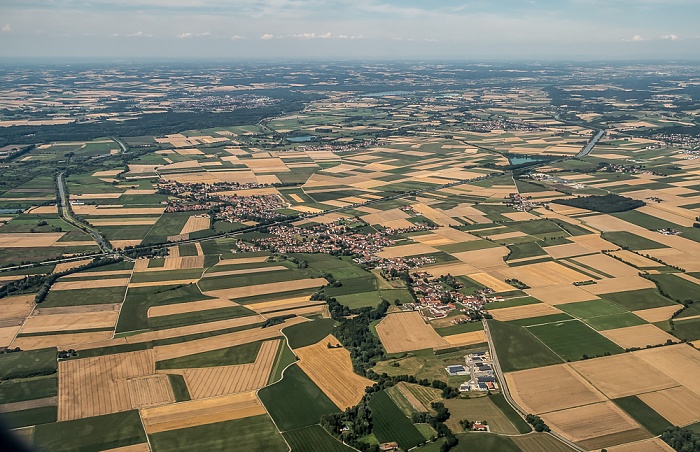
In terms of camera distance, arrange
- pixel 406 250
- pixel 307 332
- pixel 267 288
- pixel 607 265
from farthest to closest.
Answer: pixel 406 250, pixel 607 265, pixel 267 288, pixel 307 332

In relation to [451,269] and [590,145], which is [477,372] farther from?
[590,145]

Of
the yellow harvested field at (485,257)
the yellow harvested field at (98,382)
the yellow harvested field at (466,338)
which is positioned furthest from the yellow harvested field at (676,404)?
the yellow harvested field at (98,382)

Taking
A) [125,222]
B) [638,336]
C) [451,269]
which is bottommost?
[125,222]

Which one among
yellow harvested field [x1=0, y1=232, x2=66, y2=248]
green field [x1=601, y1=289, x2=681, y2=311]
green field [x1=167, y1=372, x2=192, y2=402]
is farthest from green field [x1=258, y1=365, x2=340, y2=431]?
yellow harvested field [x1=0, y1=232, x2=66, y2=248]

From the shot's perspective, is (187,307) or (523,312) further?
(187,307)

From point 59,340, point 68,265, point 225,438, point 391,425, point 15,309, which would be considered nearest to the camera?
point 225,438

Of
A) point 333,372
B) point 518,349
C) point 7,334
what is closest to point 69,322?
point 7,334
